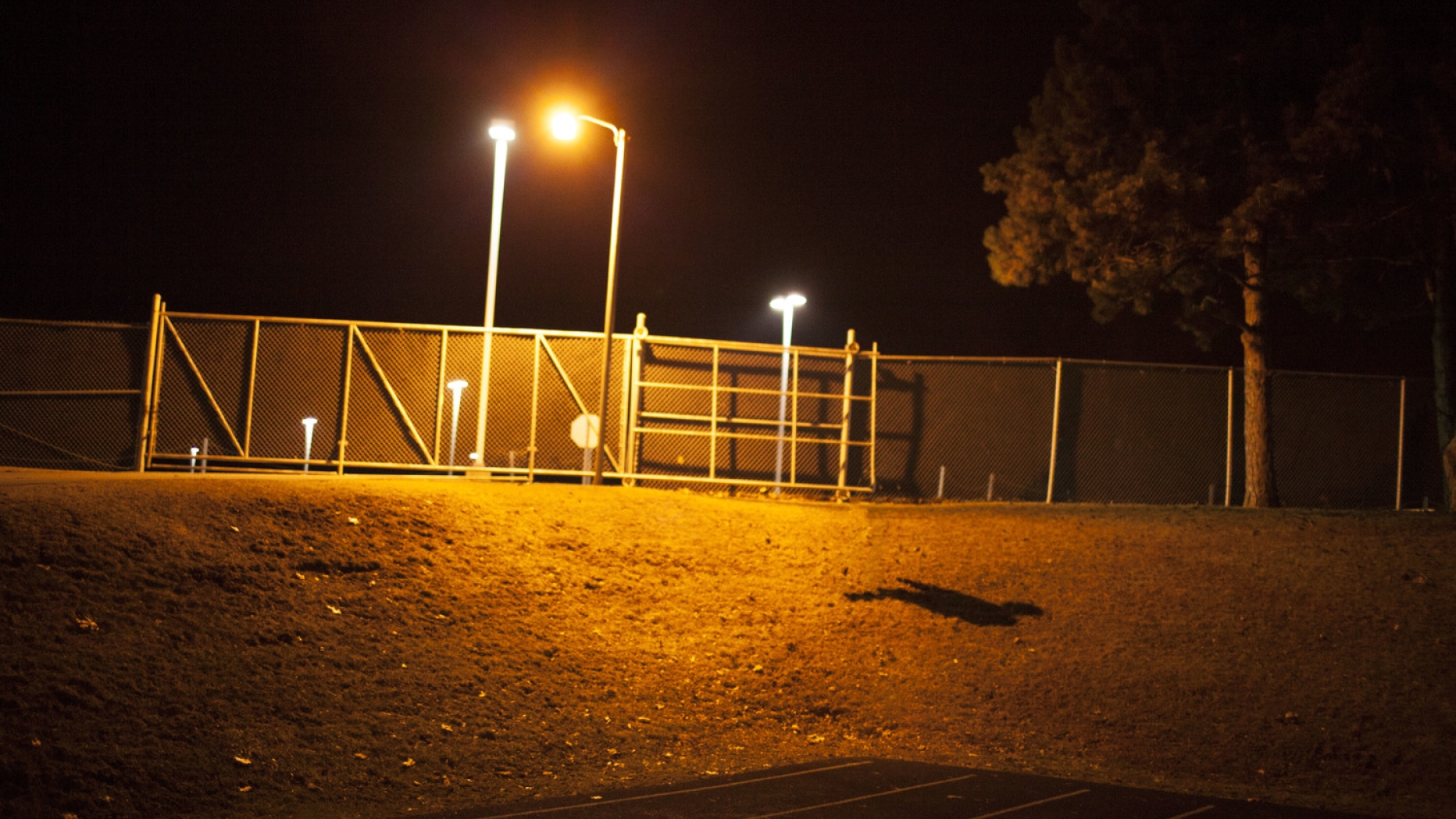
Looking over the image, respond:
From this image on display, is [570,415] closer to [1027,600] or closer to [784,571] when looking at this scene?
[784,571]

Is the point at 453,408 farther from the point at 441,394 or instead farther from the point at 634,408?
the point at 634,408

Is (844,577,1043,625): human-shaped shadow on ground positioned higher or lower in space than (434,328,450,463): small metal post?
lower

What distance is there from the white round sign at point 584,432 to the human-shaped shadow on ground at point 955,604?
198 inches

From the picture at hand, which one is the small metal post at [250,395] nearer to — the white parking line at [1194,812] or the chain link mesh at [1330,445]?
the white parking line at [1194,812]

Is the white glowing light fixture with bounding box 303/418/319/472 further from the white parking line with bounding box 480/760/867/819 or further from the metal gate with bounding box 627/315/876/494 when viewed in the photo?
→ the white parking line with bounding box 480/760/867/819

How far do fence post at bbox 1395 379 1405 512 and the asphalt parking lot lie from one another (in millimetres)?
12677

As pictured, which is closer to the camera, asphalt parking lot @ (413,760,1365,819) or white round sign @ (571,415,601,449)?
asphalt parking lot @ (413,760,1365,819)

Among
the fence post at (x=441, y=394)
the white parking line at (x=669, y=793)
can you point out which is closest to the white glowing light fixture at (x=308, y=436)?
the fence post at (x=441, y=394)

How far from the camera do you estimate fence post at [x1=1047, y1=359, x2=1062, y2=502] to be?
16.1m

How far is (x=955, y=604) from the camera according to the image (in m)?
10.5

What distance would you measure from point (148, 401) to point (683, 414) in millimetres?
7380

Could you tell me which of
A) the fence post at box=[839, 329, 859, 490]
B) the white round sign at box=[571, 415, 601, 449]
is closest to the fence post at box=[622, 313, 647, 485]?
the white round sign at box=[571, 415, 601, 449]

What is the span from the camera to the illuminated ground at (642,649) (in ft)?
20.6

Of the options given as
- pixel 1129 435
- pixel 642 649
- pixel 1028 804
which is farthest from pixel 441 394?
pixel 1129 435
